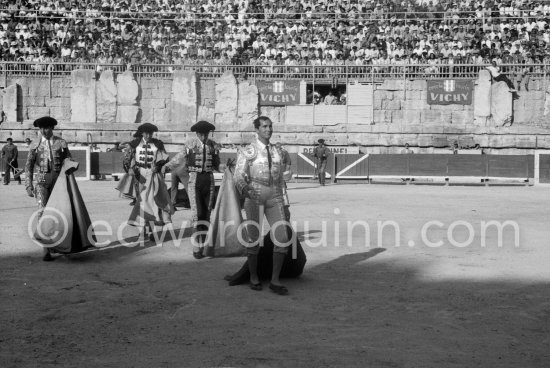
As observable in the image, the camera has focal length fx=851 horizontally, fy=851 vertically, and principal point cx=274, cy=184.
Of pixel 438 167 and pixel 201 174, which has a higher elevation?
pixel 201 174

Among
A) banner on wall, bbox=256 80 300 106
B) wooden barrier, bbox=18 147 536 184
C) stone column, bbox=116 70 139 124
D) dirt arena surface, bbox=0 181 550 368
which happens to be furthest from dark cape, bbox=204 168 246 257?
stone column, bbox=116 70 139 124

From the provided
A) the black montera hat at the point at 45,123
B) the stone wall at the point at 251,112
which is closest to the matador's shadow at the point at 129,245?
the black montera hat at the point at 45,123

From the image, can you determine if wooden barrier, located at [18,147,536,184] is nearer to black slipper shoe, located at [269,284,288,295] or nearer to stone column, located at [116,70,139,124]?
stone column, located at [116,70,139,124]

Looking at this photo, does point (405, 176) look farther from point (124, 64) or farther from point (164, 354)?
point (164, 354)

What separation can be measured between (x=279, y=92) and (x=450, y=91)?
18.7 ft

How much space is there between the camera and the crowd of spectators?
93.3 ft

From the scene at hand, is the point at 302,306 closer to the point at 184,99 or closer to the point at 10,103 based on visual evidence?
the point at 184,99

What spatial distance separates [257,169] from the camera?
7.62 metres

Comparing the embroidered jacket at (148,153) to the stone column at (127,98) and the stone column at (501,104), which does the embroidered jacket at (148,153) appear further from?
the stone column at (501,104)

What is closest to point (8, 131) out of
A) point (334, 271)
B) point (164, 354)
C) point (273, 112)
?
point (273, 112)

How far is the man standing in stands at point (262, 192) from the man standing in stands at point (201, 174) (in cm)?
201

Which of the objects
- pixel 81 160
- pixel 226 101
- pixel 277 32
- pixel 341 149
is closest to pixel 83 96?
pixel 81 160

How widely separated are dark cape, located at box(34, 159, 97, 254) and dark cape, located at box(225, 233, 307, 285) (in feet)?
6.94

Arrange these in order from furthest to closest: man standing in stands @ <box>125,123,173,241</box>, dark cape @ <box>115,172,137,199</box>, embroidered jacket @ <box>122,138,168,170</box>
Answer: dark cape @ <box>115,172,137,199</box>
embroidered jacket @ <box>122,138,168,170</box>
man standing in stands @ <box>125,123,173,241</box>
